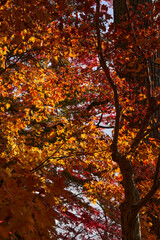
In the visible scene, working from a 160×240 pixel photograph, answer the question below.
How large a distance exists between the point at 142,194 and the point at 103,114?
12.3 feet

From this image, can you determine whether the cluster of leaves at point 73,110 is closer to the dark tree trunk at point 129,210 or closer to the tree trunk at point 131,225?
the dark tree trunk at point 129,210

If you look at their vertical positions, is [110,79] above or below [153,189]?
above

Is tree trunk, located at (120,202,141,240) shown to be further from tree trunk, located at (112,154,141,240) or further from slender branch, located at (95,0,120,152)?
slender branch, located at (95,0,120,152)

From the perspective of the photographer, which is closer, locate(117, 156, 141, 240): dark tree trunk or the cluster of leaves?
locate(117, 156, 141, 240): dark tree trunk

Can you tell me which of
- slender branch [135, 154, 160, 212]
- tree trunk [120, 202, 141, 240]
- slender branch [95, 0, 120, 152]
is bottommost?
tree trunk [120, 202, 141, 240]

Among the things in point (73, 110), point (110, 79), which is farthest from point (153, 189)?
point (73, 110)

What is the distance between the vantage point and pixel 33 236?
69.4 inches

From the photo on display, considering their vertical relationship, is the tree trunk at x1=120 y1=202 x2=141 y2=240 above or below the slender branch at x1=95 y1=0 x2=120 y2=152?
below

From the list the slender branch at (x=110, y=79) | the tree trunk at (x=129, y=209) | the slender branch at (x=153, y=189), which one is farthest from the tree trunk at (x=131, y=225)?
the slender branch at (x=110, y=79)

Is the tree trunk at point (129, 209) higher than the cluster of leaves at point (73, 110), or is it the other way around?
the cluster of leaves at point (73, 110)

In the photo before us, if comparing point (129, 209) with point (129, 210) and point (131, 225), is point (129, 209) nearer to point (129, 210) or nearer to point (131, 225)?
point (129, 210)

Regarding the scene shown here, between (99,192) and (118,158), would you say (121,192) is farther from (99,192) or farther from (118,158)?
(118,158)

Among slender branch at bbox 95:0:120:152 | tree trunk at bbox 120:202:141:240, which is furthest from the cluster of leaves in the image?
tree trunk at bbox 120:202:141:240

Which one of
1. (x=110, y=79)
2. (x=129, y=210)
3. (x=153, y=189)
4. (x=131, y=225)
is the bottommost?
(x=131, y=225)
